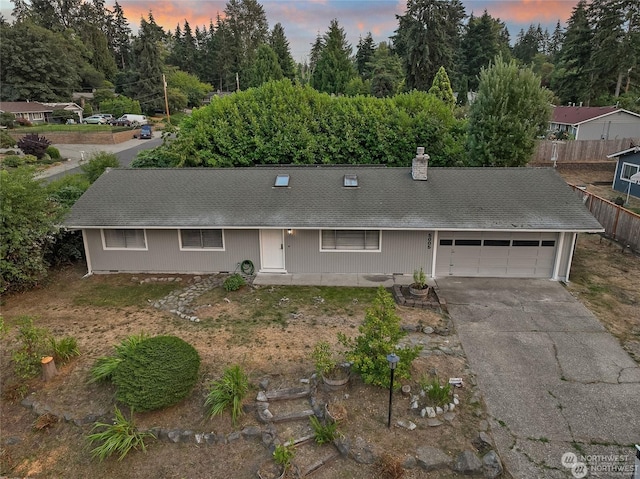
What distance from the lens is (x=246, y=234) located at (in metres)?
14.4

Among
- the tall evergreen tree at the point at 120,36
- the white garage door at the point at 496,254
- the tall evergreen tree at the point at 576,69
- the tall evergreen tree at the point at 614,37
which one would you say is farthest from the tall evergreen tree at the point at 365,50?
the white garage door at the point at 496,254

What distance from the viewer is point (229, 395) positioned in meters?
7.82

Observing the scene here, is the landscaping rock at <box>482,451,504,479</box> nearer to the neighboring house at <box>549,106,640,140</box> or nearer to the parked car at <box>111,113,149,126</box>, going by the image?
the neighboring house at <box>549,106,640,140</box>

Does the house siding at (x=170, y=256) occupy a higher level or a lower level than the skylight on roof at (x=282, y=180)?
lower

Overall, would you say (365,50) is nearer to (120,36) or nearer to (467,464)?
(120,36)

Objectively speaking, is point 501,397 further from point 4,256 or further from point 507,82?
point 507,82

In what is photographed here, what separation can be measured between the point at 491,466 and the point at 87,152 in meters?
41.3

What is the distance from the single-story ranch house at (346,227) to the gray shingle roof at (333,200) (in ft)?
0.12

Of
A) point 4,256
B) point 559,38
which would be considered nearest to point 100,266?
point 4,256

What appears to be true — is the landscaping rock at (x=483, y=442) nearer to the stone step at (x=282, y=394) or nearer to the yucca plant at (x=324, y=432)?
the yucca plant at (x=324, y=432)

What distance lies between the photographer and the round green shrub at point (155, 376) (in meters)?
7.46

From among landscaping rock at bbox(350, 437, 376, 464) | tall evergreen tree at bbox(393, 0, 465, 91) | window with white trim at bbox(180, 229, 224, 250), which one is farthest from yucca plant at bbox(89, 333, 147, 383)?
tall evergreen tree at bbox(393, 0, 465, 91)

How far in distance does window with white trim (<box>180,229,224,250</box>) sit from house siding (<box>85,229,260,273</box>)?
18 centimetres

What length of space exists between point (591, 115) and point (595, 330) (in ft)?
115
